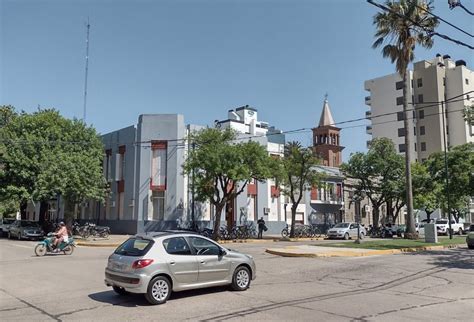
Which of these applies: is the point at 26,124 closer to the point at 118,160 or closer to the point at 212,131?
the point at 118,160

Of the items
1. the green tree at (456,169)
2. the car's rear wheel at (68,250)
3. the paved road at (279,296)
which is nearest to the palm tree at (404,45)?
the green tree at (456,169)

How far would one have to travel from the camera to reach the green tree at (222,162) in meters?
30.9

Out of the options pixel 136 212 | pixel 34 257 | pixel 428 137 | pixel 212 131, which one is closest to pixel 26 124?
pixel 136 212

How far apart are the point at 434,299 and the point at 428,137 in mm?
81220

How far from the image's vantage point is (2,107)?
1742 inches

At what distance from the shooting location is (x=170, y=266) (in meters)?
9.94

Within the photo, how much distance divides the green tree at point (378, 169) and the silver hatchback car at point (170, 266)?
125 ft

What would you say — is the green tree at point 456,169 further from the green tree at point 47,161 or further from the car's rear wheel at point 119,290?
the green tree at point 47,161

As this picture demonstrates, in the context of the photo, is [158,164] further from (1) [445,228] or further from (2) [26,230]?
(1) [445,228]

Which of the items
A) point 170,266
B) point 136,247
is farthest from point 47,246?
point 170,266

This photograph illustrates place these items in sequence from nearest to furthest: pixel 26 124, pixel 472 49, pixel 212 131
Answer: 1. pixel 472 49
2. pixel 212 131
3. pixel 26 124

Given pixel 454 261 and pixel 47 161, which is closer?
pixel 454 261

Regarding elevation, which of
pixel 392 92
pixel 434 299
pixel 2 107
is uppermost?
pixel 392 92

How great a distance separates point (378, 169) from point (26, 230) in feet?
110
